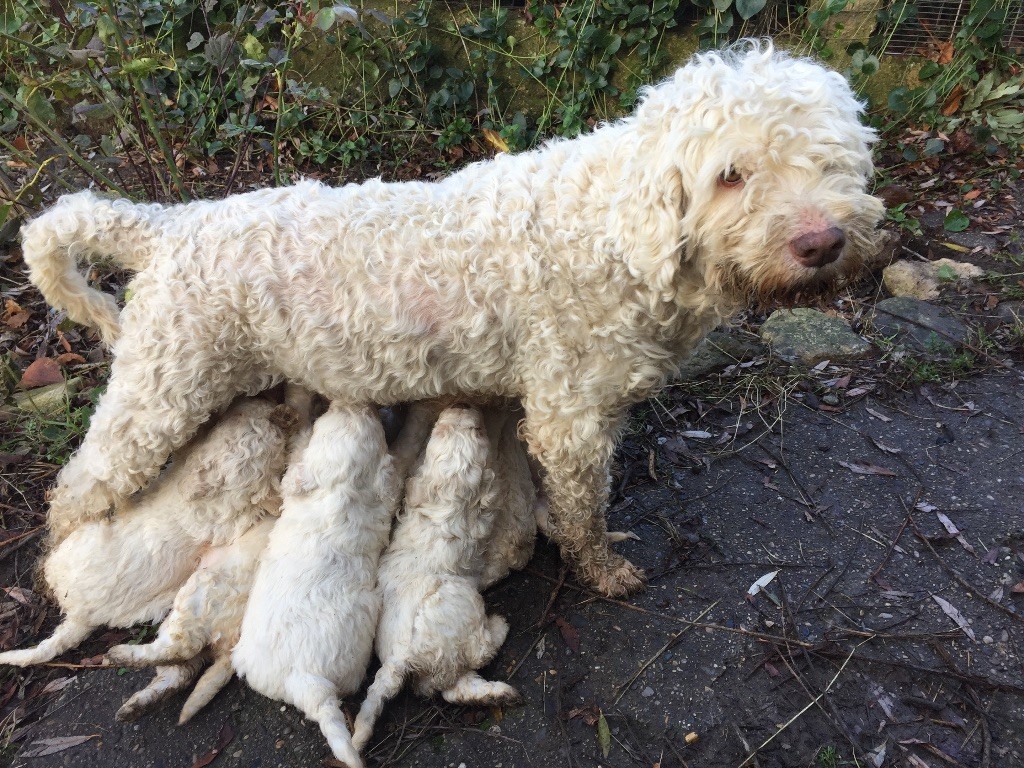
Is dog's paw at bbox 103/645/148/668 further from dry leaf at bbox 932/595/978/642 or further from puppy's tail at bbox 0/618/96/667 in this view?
dry leaf at bbox 932/595/978/642

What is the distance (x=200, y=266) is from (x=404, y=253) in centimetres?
75

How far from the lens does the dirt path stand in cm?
252

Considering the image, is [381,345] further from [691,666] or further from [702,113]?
[691,666]

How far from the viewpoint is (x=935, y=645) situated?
2.71 metres

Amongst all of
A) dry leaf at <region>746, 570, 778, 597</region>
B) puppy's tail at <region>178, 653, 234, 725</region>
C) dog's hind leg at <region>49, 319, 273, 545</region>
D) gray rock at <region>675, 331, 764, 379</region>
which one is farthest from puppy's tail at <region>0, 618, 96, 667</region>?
gray rock at <region>675, 331, 764, 379</region>

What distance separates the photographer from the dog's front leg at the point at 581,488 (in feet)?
8.89

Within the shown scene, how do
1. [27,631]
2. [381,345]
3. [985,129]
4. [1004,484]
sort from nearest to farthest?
[381,345] < [27,631] < [1004,484] < [985,129]

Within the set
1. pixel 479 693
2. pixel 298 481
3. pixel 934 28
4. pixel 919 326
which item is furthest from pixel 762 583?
pixel 934 28

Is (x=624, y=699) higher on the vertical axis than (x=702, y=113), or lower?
lower

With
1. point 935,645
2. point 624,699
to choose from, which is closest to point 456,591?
point 624,699

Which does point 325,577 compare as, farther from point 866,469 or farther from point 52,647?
point 866,469

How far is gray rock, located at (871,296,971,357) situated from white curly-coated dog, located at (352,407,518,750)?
272 cm

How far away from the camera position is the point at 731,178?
6.91 feet

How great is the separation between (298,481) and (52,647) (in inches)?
46.9
